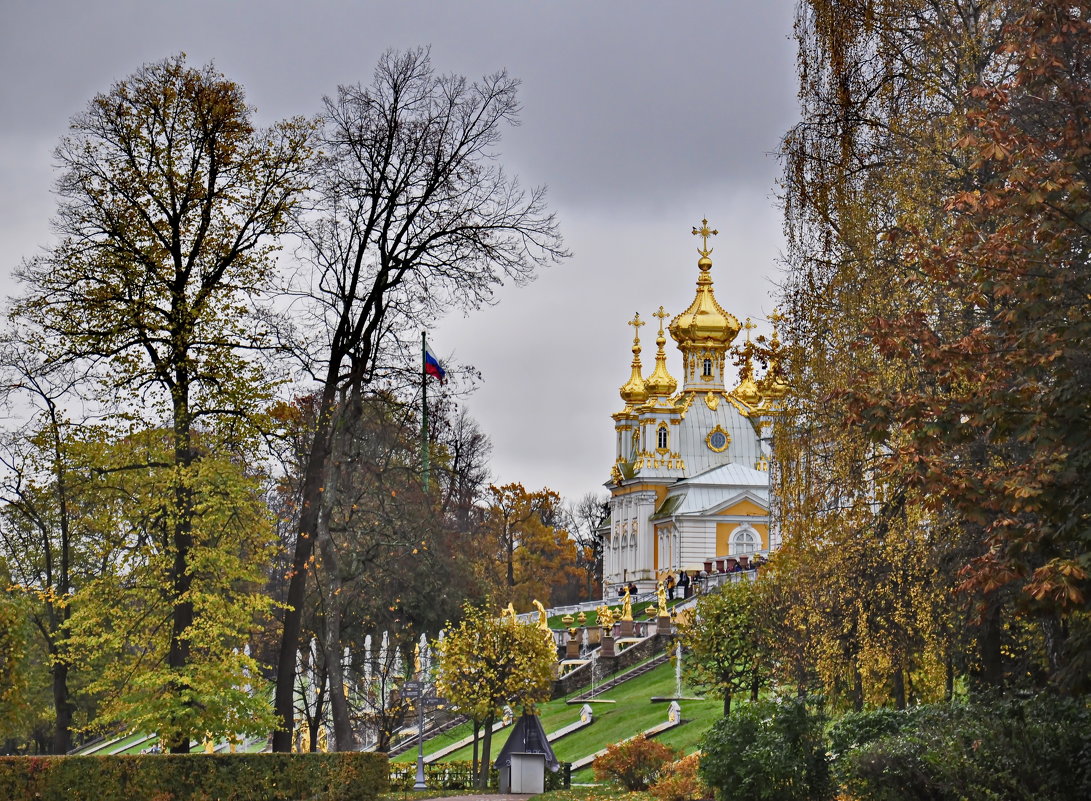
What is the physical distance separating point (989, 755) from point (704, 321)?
77033 millimetres

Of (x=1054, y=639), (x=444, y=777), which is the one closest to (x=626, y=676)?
(x=444, y=777)

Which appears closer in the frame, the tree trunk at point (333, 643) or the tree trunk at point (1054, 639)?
the tree trunk at point (1054, 639)

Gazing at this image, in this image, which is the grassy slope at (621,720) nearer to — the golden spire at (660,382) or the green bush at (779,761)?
the green bush at (779,761)

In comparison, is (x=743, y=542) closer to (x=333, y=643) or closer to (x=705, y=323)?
(x=705, y=323)

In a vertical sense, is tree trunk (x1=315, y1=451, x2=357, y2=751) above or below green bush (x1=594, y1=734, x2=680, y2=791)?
above

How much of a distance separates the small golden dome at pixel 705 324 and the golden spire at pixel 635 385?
2866 mm

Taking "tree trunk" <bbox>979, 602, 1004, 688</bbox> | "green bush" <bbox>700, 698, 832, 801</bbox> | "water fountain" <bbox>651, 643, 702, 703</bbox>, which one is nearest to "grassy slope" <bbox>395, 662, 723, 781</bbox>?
"water fountain" <bbox>651, 643, 702, 703</bbox>

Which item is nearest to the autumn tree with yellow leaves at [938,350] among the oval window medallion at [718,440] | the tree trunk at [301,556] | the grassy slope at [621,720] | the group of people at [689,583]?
the tree trunk at [301,556]

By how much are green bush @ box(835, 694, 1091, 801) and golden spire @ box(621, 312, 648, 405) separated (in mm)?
75699

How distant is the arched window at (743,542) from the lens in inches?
3157

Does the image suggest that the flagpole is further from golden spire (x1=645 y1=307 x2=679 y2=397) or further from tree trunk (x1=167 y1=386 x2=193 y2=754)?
golden spire (x1=645 y1=307 x2=679 y2=397)

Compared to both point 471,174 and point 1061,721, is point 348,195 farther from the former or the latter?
point 1061,721

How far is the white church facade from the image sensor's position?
80312 millimetres

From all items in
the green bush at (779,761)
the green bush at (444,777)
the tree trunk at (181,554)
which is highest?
the tree trunk at (181,554)
